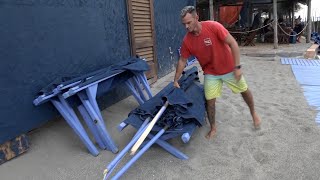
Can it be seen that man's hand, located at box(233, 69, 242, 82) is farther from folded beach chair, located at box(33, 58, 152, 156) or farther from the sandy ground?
folded beach chair, located at box(33, 58, 152, 156)

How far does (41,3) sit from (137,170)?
2.18m

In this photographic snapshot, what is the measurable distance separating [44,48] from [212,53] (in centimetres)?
196

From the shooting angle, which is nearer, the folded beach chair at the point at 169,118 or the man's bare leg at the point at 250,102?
the folded beach chair at the point at 169,118

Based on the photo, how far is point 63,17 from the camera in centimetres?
371

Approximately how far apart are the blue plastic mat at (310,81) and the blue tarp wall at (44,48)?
3.28 metres

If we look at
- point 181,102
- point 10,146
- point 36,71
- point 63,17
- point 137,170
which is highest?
point 63,17

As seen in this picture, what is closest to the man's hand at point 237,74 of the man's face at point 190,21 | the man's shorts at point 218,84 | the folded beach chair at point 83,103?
the man's shorts at point 218,84

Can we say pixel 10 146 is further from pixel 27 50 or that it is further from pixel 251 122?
pixel 251 122

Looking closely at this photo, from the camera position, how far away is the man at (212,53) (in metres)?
3.28

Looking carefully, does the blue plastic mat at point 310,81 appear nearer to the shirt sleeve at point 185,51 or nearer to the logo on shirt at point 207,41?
the logo on shirt at point 207,41

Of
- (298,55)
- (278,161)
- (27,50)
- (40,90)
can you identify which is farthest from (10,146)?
(298,55)

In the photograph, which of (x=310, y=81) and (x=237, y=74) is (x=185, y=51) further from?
(x=310, y=81)

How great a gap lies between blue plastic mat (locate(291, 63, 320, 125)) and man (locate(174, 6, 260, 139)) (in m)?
1.43

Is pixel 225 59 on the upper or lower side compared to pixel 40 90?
upper
